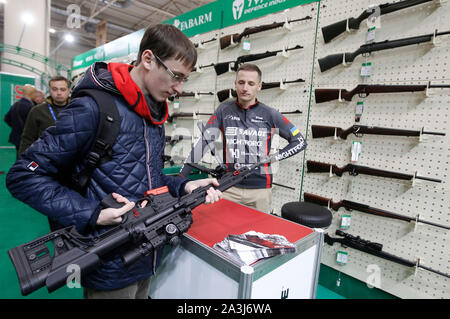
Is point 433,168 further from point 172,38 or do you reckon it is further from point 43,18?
point 43,18

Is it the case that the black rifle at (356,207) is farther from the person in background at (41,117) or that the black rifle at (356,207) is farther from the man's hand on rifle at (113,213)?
the person in background at (41,117)

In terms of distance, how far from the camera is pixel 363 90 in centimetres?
240

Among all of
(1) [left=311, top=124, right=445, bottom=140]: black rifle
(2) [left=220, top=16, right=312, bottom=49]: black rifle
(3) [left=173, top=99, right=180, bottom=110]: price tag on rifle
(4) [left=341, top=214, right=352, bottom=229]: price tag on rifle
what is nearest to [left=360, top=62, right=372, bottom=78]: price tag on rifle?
(1) [left=311, top=124, right=445, bottom=140]: black rifle

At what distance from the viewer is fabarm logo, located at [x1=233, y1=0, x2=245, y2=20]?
3.47 metres

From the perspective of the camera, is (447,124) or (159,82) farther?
(447,124)

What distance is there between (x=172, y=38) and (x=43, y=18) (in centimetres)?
1077

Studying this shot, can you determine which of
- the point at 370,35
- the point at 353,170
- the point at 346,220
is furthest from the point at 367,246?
the point at 370,35

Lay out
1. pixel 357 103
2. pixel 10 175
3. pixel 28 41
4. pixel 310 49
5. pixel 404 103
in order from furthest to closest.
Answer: pixel 28 41, pixel 310 49, pixel 357 103, pixel 404 103, pixel 10 175

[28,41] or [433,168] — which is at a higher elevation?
[28,41]

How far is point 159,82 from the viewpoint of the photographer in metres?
1.02

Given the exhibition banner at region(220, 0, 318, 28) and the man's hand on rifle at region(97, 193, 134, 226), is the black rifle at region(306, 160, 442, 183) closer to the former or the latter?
the exhibition banner at region(220, 0, 318, 28)

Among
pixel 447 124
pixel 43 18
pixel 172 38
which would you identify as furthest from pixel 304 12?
pixel 43 18

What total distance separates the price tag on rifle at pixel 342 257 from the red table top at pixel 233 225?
1466 millimetres

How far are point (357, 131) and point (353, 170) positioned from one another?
0.41 meters
